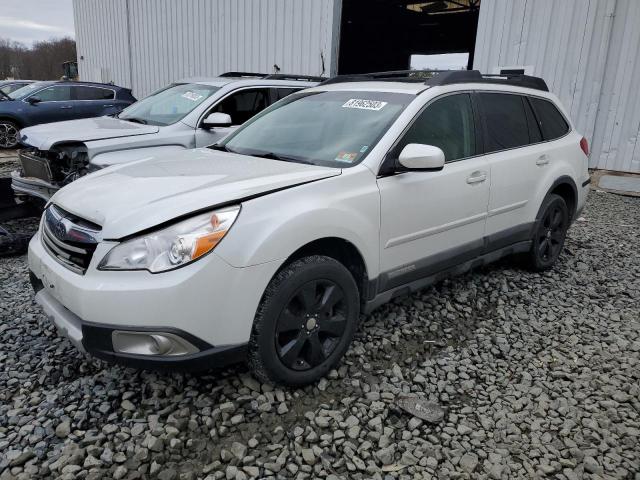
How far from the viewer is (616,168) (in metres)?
9.02

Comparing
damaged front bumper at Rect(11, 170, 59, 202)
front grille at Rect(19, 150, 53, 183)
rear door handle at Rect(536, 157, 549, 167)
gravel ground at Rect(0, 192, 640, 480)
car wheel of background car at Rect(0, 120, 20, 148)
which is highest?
rear door handle at Rect(536, 157, 549, 167)

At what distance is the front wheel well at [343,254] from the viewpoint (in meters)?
2.78

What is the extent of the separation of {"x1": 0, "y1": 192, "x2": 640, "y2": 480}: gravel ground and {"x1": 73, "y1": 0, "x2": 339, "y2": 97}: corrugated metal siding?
345 inches

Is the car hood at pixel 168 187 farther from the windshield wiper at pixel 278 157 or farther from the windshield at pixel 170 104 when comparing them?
the windshield at pixel 170 104

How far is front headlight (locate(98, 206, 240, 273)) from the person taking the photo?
2.33 metres

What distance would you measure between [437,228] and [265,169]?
1.25 m

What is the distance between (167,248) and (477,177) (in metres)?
2.32

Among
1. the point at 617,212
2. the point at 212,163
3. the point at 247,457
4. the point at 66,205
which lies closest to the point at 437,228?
the point at 212,163

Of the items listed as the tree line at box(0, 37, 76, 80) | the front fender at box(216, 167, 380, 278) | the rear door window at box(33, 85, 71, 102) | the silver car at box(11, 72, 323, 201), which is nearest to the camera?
the front fender at box(216, 167, 380, 278)

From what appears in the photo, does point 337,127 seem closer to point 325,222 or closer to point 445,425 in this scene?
point 325,222

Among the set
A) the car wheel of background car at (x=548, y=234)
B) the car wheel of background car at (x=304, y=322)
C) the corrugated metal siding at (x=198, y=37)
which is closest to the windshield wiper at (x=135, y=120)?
the car wheel of background car at (x=304, y=322)

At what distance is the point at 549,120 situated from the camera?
182 inches

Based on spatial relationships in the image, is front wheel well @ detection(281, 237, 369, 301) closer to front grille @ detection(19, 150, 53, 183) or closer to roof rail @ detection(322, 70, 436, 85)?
roof rail @ detection(322, 70, 436, 85)

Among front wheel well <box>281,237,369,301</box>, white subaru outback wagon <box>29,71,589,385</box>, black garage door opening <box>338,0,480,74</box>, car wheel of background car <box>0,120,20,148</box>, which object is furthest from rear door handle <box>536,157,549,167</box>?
black garage door opening <box>338,0,480,74</box>
